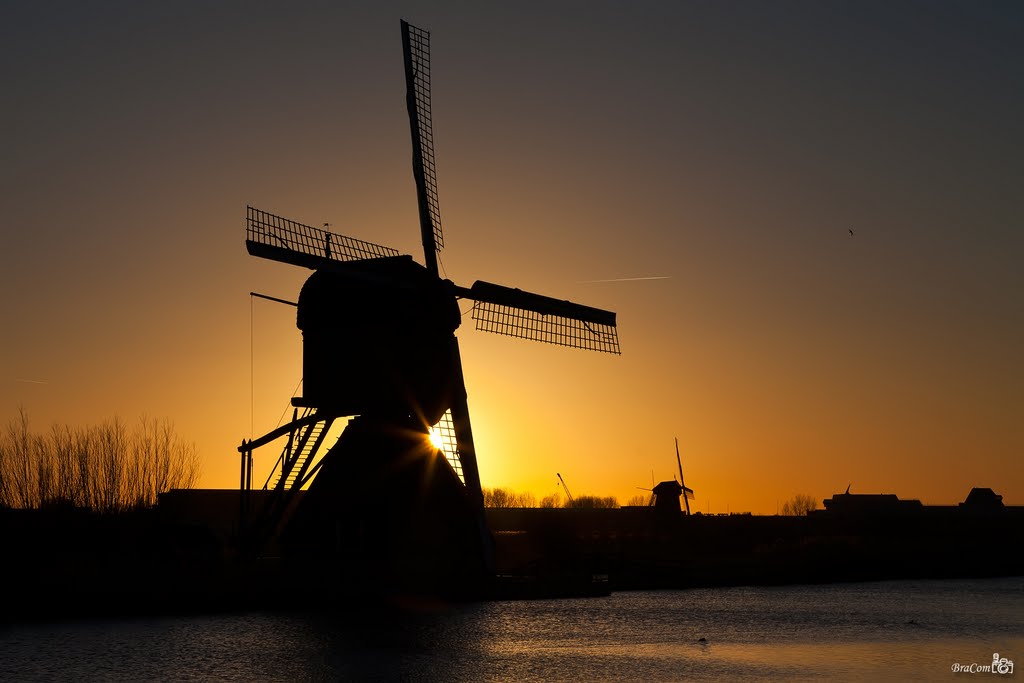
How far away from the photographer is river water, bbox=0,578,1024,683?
1121 inches

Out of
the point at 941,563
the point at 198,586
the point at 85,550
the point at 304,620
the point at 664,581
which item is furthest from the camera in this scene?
the point at 941,563

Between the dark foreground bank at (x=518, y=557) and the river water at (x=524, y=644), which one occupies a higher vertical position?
the dark foreground bank at (x=518, y=557)

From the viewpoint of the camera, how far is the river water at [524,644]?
28.5 metres

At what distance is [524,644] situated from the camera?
33.8 m

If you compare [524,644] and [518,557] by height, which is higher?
[518,557]

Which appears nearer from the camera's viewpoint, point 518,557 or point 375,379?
point 375,379

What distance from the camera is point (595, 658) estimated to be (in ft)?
103

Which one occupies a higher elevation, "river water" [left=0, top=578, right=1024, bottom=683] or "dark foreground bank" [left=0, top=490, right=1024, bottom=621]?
"dark foreground bank" [left=0, top=490, right=1024, bottom=621]

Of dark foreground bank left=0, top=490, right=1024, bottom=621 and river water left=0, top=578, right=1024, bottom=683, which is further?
dark foreground bank left=0, top=490, right=1024, bottom=621

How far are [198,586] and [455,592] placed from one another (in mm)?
9792

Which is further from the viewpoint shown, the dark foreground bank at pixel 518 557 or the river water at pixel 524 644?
the dark foreground bank at pixel 518 557

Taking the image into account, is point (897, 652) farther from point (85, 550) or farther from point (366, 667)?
point (85, 550)

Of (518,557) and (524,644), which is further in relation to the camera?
(518,557)

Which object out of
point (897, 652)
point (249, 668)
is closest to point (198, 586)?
point (249, 668)
